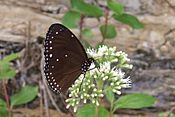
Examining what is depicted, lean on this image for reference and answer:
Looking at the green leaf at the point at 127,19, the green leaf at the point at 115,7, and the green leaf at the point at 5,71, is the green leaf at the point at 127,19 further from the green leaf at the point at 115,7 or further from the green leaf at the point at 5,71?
the green leaf at the point at 5,71

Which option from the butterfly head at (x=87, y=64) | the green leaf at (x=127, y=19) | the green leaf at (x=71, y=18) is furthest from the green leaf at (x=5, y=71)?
the butterfly head at (x=87, y=64)

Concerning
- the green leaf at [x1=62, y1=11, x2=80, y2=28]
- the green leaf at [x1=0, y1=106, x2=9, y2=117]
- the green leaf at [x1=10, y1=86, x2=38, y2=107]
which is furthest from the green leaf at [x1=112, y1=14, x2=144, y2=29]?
the green leaf at [x1=0, y1=106, x2=9, y2=117]

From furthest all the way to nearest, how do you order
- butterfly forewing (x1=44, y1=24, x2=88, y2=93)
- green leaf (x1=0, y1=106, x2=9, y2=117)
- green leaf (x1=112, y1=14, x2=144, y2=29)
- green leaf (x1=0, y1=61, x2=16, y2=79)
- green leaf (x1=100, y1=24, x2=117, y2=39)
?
green leaf (x1=100, y1=24, x2=117, y2=39)
green leaf (x1=112, y1=14, x2=144, y2=29)
green leaf (x1=0, y1=61, x2=16, y2=79)
green leaf (x1=0, y1=106, x2=9, y2=117)
butterfly forewing (x1=44, y1=24, x2=88, y2=93)

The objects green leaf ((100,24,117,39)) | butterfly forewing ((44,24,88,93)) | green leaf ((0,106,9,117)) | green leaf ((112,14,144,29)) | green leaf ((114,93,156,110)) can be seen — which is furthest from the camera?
green leaf ((100,24,117,39))

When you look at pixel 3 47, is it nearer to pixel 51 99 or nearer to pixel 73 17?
pixel 51 99

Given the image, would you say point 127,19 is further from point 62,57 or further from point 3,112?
point 62,57

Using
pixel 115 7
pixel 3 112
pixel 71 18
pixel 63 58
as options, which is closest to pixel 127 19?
pixel 115 7

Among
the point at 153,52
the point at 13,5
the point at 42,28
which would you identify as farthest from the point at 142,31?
the point at 13,5

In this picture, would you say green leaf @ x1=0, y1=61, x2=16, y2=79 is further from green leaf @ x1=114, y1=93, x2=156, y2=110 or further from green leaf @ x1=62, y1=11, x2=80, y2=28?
green leaf @ x1=114, y1=93, x2=156, y2=110

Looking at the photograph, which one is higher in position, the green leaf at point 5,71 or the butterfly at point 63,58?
the butterfly at point 63,58
